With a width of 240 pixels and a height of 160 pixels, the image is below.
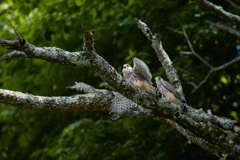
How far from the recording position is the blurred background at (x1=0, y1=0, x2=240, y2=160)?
18.5ft

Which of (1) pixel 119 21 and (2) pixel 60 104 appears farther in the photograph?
(1) pixel 119 21

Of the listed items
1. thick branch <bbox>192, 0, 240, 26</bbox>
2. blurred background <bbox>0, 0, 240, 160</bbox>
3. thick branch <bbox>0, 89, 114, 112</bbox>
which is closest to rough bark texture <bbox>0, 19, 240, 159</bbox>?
thick branch <bbox>0, 89, 114, 112</bbox>

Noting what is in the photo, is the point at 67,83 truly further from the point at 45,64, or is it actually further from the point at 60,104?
the point at 60,104

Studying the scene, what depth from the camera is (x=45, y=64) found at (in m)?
6.44

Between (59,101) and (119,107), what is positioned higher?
(59,101)

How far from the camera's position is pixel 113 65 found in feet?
20.4

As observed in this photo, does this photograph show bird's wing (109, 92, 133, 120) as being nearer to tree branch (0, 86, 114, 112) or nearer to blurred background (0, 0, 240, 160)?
tree branch (0, 86, 114, 112)

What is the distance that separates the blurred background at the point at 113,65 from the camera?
5.64 m

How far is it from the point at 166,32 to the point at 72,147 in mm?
3312

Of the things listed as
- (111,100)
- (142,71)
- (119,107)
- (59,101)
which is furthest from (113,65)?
(59,101)

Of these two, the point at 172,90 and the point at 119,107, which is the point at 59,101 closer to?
the point at 119,107

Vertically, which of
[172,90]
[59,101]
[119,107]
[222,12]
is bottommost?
[172,90]

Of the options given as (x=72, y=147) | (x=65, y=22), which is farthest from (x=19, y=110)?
(x=65, y=22)

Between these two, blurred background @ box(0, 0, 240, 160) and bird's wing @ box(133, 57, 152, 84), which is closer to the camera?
bird's wing @ box(133, 57, 152, 84)
